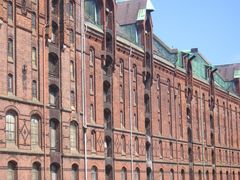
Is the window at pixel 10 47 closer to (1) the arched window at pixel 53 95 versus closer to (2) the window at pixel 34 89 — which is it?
(2) the window at pixel 34 89

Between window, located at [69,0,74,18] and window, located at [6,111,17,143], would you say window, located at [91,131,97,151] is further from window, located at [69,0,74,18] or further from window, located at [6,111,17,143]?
window, located at [6,111,17,143]

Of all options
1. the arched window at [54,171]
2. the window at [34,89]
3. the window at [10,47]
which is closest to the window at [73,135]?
the arched window at [54,171]

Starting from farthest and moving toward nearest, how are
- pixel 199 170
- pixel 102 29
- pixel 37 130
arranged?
1. pixel 199 170
2. pixel 102 29
3. pixel 37 130

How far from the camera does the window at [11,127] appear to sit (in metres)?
34.3

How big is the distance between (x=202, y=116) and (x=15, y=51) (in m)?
38.5

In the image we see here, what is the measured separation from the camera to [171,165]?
5906 centimetres

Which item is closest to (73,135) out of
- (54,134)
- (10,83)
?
(54,134)

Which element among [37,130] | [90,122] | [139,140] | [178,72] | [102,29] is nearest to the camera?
[37,130]

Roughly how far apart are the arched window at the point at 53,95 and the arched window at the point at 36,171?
445cm

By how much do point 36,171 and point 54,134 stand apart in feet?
11.0

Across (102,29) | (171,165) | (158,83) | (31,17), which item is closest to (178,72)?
(158,83)

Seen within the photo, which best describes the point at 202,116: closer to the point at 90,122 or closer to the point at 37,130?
the point at 90,122

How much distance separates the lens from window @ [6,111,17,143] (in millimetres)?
34344

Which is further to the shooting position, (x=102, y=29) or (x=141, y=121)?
(x=141, y=121)
